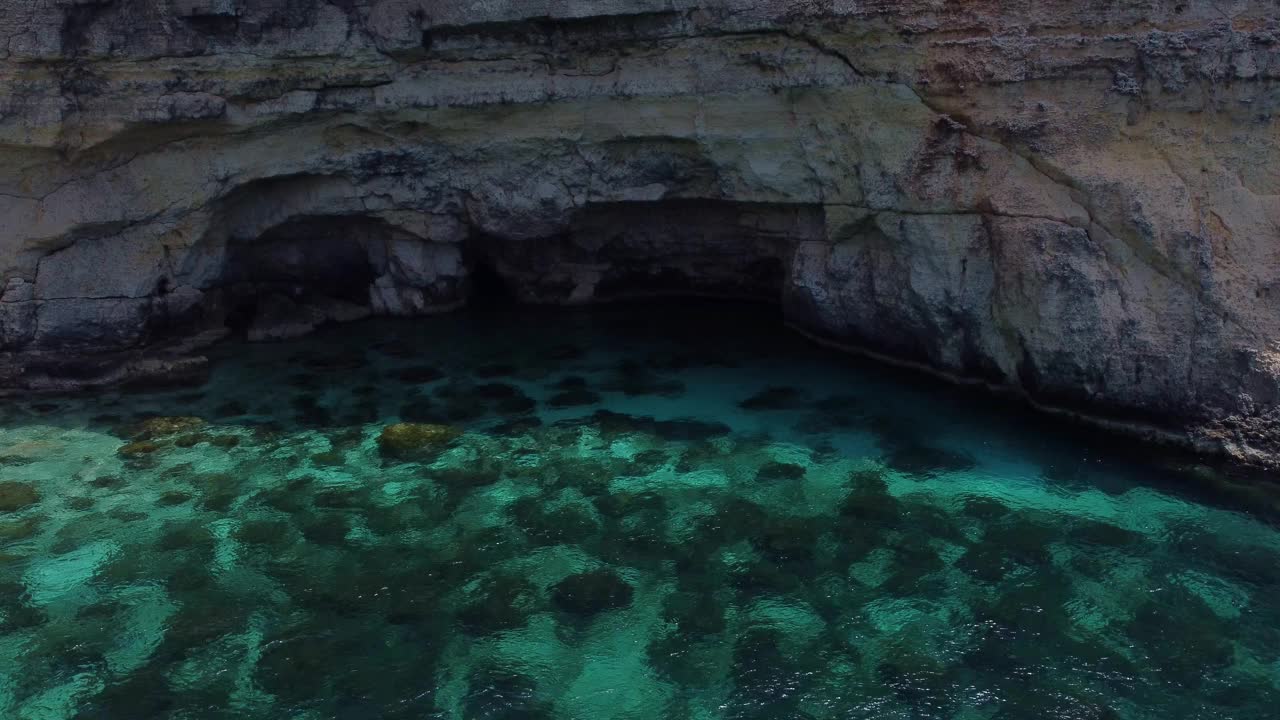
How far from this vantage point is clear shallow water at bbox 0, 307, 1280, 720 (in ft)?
23.0

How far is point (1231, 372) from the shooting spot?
29.9 ft

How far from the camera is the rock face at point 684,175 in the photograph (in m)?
9.35

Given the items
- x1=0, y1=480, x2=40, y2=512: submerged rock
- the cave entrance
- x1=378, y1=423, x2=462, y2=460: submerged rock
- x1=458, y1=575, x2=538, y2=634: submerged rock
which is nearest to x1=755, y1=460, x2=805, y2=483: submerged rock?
x1=458, y1=575, x2=538, y2=634: submerged rock

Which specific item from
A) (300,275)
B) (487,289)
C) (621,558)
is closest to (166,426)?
(300,275)

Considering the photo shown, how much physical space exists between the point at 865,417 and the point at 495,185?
546 centimetres

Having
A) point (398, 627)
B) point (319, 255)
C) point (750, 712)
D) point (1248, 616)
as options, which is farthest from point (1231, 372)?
point (319, 255)

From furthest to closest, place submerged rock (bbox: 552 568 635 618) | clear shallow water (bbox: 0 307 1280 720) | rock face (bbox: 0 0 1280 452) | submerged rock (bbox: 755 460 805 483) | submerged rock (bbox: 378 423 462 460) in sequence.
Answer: submerged rock (bbox: 378 423 462 460) → submerged rock (bbox: 755 460 805 483) → rock face (bbox: 0 0 1280 452) → submerged rock (bbox: 552 568 635 618) → clear shallow water (bbox: 0 307 1280 720)

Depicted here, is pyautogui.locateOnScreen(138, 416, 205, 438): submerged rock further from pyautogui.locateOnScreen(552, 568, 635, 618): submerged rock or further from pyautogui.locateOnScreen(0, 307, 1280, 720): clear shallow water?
pyautogui.locateOnScreen(552, 568, 635, 618): submerged rock

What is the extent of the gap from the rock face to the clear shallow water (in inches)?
44.5

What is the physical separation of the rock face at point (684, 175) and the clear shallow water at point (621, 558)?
1130 mm

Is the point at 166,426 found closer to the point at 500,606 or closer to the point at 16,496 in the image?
the point at 16,496

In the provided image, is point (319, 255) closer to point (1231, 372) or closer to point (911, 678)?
point (911, 678)

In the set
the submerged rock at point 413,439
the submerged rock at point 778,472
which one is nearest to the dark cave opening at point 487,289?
Answer: the submerged rock at point 413,439

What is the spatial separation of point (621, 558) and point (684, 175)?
18.1 ft
